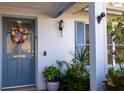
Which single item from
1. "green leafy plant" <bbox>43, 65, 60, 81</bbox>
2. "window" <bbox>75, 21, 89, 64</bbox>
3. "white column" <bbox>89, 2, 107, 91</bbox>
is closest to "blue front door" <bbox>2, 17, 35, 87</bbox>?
"green leafy plant" <bbox>43, 65, 60, 81</bbox>

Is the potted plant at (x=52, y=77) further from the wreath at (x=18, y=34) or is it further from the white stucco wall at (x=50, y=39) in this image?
the wreath at (x=18, y=34)

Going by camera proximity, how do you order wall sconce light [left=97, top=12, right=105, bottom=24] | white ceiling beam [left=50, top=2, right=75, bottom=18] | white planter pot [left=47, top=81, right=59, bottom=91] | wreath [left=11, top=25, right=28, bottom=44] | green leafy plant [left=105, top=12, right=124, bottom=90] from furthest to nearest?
wreath [left=11, top=25, right=28, bottom=44] < white planter pot [left=47, top=81, right=59, bottom=91] < white ceiling beam [left=50, top=2, right=75, bottom=18] < wall sconce light [left=97, top=12, right=105, bottom=24] < green leafy plant [left=105, top=12, right=124, bottom=90]

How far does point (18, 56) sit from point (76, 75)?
191 centimetres

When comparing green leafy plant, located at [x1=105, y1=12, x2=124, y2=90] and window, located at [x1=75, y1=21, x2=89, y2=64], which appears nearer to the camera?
green leafy plant, located at [x1=105, y1=12, x2=124, y2=90]

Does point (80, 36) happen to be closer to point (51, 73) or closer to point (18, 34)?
point (51, 73)

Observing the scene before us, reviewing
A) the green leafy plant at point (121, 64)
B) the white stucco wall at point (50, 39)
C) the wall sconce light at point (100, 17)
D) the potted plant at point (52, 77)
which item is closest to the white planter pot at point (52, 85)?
the potted plant at point (52, 77)

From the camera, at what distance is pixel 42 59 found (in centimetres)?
566

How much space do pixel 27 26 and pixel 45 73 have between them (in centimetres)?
163

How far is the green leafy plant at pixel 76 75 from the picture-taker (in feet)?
15.9

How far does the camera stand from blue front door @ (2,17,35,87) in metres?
5.38

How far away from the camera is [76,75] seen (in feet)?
16.8

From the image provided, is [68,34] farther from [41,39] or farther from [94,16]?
[94,16]

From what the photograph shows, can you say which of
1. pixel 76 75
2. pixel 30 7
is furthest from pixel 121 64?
pixel 30 7

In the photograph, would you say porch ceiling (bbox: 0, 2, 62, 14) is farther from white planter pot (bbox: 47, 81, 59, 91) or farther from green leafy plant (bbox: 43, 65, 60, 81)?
white planter pot (bbox: 47, 81, 59, 91)
